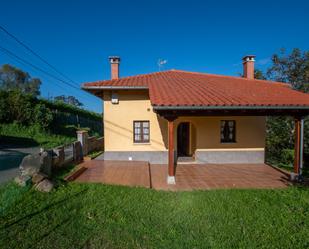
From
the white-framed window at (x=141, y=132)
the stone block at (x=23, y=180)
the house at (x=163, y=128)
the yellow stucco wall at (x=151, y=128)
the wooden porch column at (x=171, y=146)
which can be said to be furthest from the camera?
the white-framed window at (x=141, y=132)

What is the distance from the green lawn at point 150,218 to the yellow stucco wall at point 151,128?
14.7 feet

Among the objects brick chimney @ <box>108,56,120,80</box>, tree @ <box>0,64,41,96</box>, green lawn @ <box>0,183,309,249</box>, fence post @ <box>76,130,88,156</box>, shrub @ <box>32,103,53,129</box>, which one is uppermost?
tree @ <box>0,64,41,96</box>

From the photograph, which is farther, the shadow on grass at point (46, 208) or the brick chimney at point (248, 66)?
the brick chimney at point (248, 66)

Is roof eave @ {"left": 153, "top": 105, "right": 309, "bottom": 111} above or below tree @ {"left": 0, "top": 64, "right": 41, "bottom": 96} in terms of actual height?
below

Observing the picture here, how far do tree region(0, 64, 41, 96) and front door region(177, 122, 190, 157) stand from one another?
152 feet

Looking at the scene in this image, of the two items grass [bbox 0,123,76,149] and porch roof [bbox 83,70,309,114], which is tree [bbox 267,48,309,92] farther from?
grass [bbox 0,123,76,149]

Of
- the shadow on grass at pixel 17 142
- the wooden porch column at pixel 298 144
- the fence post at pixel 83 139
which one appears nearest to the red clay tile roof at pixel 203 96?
the wooden porch column at pixel 298 144

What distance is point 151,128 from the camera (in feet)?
35.7

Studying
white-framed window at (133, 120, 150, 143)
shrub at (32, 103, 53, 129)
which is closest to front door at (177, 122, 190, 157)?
white-framed window at (133, 120, 150, 143)

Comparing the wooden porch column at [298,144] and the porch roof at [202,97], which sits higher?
the porch roof at [202,97]

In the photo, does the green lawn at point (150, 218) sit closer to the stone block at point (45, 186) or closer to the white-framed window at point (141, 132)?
the stone block at point (45, 186)

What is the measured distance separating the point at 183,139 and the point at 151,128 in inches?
114

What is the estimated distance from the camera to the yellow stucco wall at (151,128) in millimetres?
10789

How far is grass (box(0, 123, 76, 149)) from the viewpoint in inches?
614
